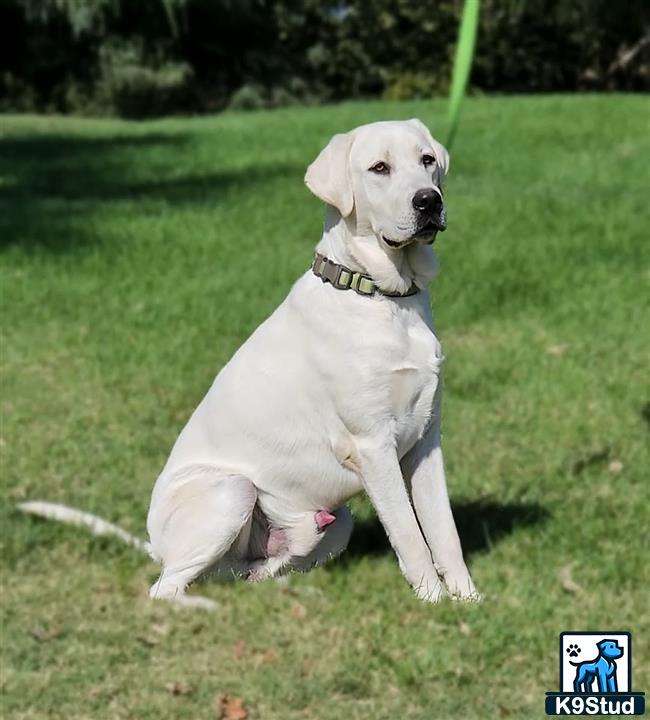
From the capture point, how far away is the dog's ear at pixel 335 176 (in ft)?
5.64

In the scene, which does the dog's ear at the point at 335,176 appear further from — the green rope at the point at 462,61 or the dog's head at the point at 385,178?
the green rope at the point at 462,61

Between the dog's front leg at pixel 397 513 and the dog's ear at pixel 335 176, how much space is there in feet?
1.13

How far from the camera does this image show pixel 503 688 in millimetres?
7988

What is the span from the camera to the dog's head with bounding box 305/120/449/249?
167 cm

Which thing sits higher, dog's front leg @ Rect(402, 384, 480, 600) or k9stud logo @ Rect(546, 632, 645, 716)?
dog's front leg @ Rect(402, 384, 480, 600)

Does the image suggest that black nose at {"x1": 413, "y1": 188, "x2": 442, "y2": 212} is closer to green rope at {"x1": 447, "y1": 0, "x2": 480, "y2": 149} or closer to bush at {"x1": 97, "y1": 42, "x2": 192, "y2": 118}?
green rope at {"x1": 447, "y1": 0, "x2": 480, "y2": 149}

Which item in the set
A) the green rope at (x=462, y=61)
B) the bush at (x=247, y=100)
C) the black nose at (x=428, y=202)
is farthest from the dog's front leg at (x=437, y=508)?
the bush at (x=247, y=100)

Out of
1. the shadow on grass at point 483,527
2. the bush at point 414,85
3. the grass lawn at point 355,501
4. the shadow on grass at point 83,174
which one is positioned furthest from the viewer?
the bush at point 414,85

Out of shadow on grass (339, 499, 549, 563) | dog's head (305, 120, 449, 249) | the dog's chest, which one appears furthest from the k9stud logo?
shadow on grass (339, 499, 549, 563)

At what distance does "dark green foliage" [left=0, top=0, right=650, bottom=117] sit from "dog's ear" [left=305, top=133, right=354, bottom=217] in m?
61.0

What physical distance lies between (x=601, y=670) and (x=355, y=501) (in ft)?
1.48

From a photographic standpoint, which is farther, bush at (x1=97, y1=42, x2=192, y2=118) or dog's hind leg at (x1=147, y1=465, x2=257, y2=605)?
bush at (x1=97, y1=42, x2=192, y2=118)

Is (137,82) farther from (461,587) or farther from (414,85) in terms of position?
(461,587)

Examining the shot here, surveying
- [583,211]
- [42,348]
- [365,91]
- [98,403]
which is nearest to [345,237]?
[98,403]
